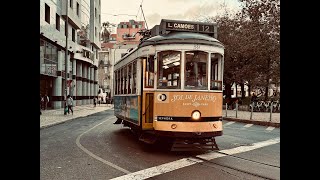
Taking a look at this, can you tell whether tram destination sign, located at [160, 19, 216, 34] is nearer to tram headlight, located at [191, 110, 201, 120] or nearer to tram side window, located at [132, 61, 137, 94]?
tram side window, located at [132, 61, 137, 94]

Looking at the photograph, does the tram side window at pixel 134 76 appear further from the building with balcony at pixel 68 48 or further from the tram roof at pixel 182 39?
the building with balcony at pixel 68 48

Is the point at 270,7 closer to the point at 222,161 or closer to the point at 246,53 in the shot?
the point at 246,53

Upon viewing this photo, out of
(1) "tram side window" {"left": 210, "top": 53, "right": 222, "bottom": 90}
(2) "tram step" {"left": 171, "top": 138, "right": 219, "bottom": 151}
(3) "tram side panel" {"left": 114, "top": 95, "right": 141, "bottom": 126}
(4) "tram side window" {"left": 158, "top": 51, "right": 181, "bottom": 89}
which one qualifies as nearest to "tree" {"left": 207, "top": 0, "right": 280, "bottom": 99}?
(3) "tram side panel" {"left": 114, "top": 95, "right": 141, "bottom": 126}

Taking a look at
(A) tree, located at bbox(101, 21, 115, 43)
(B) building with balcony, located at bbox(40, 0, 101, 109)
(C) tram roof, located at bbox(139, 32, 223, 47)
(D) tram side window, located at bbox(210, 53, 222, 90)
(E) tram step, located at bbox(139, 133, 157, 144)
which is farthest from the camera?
(A) tree, located at bbox(101, 21, 115, 43)

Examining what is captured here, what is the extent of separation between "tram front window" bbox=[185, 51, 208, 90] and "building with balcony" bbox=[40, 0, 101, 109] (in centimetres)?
2034

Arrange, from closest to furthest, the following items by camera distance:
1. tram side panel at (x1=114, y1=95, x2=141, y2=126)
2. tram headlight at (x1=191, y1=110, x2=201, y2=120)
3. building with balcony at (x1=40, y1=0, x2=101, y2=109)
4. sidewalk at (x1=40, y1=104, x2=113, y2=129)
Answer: tram headlight at (x1=191, y1=110, x2=201, y2=120)
tram side panel at (x1=114, y1=95, x2=141, y2=126)
sidewalk at (x1=40, y1=104, x2=113, y2=129)
building with balcony at (x1=40, y1=0, x2=101, y2=109)

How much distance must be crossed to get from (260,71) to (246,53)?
2301 mm

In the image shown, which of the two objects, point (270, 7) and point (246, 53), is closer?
point (270, 7)

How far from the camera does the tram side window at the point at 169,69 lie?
952 cm

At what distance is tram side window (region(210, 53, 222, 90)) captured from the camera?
974 centimetres
